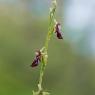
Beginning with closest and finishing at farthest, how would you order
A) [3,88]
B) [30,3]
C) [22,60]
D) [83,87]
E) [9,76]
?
1. [3,88]
2. [9,76]
3. [22,60]
4. [83,87]
5. [30,3]

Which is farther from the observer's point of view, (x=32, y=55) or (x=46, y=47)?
(x=32, y=55)

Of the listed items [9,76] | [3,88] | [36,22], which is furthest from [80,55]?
[3,88]

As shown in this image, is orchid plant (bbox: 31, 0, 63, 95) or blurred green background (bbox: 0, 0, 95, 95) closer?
orchid plant (bbox: 31, 0, 63, 95)

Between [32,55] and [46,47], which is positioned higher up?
[46,47]

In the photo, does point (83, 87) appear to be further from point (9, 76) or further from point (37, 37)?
point (9, 76)

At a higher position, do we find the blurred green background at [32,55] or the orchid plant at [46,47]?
the orchid plant at [46,47]

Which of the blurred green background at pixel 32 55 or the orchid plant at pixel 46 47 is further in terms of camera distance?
the blurred green background at pixel 32 55

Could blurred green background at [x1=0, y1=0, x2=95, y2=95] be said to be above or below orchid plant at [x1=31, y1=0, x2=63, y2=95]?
below

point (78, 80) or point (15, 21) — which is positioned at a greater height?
point (15, 21)
